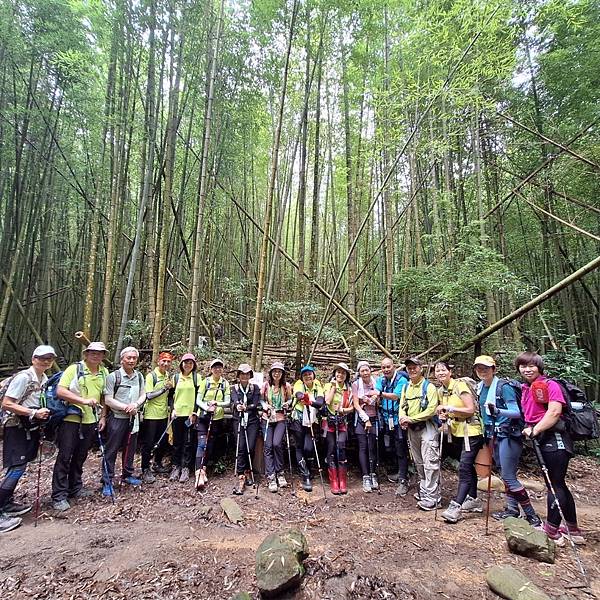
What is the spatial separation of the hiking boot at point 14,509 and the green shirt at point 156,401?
1.27 meters

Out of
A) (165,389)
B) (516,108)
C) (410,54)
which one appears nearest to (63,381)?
(165,389)

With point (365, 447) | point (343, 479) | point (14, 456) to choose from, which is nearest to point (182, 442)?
point (14, 456)

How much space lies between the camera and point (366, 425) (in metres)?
4.08

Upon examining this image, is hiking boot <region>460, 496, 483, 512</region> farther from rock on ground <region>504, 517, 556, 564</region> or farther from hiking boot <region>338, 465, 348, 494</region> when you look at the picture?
hiking boot <region>338, 465, 348, 494</region>

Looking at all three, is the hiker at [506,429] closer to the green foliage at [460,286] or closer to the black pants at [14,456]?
the green foliage at [460,286]

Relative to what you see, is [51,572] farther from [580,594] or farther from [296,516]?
[580,594]

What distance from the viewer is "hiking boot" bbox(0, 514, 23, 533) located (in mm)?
2910

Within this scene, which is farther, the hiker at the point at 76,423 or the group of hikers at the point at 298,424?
the hiker at the point at 76,423

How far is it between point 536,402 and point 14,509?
15.3ft

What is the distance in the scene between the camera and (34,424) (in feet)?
10.2

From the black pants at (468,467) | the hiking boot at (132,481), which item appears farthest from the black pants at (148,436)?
the black pants at (468,467)

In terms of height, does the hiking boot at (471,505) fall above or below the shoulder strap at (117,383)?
below

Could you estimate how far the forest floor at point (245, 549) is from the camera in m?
2.26

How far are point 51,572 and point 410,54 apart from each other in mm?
8239
